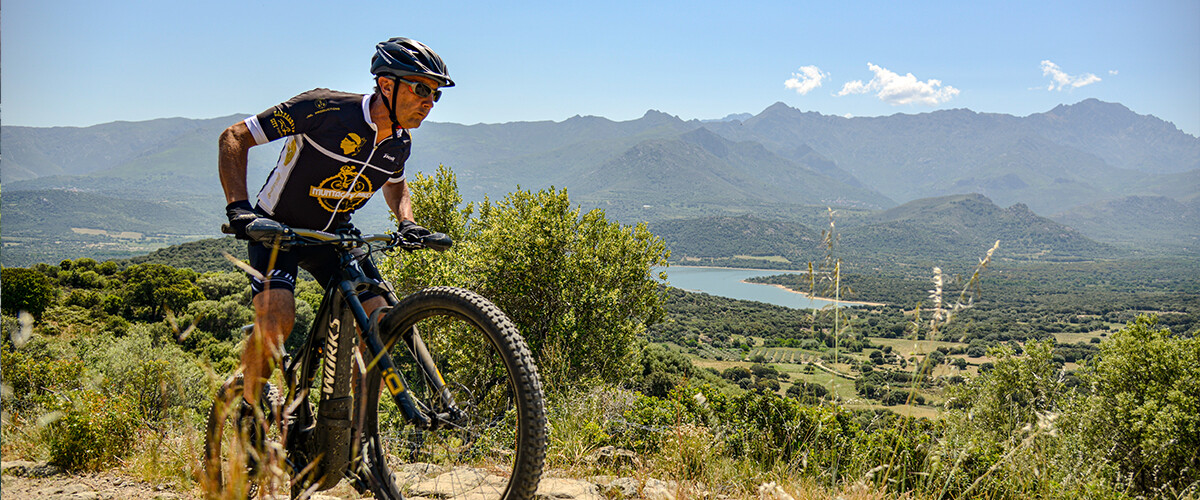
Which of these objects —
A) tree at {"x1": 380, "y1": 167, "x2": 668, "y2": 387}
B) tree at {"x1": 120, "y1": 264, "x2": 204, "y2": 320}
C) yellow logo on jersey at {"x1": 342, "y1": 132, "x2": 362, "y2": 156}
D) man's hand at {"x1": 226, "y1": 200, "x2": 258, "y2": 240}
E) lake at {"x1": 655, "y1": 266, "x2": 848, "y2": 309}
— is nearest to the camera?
man's hand at {"x1": 226, "y1": 200, "x2": 258, "y2": 240}

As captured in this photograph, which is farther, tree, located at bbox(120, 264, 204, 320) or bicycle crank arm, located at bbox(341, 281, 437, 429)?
tree, located at bbox(120, 264, 204, 320)

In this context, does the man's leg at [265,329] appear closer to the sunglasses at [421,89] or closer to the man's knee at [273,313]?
the man's knee at [273,313]

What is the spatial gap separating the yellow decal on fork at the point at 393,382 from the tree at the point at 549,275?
16708mm

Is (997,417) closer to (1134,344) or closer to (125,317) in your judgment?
(1134,344)

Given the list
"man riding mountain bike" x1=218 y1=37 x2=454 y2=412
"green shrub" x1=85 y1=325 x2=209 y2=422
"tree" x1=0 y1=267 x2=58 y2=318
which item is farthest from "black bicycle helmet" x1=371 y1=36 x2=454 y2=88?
"tree" x1=0 y1=267 x2=58 y2=318

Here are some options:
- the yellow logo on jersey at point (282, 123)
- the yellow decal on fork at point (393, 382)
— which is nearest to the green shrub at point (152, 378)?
the yellow decal on fork at point (393, 382)

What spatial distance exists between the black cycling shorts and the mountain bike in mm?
74

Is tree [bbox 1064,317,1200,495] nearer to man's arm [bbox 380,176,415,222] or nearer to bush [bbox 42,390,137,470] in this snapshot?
man's arm [bbox 380,176,415,222]

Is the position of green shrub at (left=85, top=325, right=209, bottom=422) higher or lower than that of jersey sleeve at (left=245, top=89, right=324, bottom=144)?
lower

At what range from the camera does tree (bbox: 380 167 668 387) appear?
67.7 ft

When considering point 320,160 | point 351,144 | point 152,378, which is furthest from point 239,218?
point 152,378

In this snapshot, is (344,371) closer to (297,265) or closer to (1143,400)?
(297,265)

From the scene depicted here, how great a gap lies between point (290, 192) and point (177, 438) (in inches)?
96.6

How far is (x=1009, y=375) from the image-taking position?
29812mm
